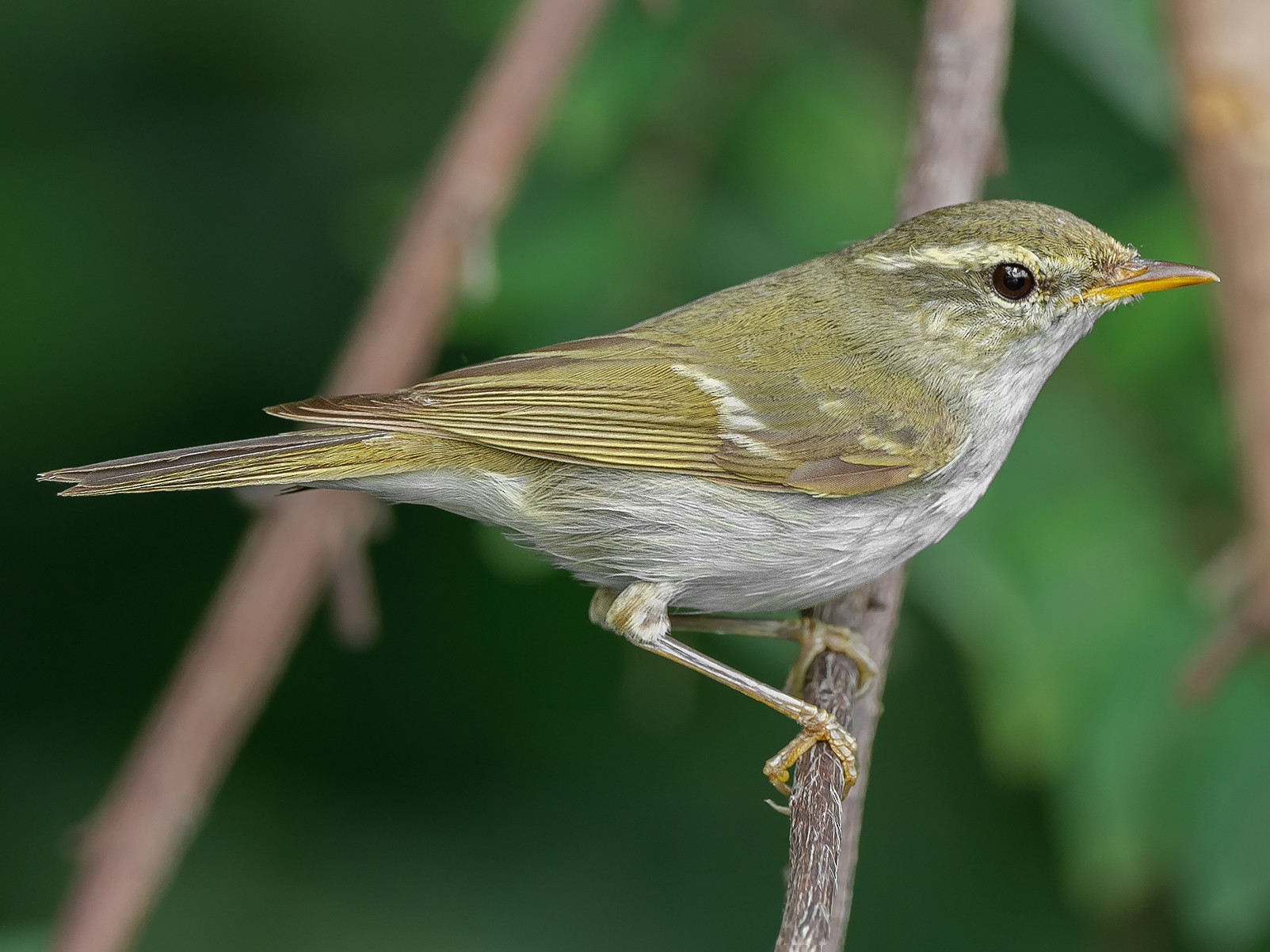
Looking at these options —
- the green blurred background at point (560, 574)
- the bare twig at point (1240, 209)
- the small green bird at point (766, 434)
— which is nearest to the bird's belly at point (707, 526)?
the small green bird at point (766, 434)

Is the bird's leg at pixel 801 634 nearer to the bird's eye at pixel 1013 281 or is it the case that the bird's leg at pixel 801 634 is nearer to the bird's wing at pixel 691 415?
the bird's wing at pixel 691 415

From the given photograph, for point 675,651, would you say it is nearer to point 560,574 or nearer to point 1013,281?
point 1013,281

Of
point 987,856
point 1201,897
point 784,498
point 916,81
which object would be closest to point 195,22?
point 916,81

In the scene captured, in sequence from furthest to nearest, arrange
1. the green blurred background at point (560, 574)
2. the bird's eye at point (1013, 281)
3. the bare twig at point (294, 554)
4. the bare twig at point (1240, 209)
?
the green blurred background at point (560, 574) → the bird's eye at point (1013, 281) → the bare twig at point (1240, 209) → the bare twig at point (294, 554)

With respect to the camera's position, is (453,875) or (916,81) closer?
(916,81)

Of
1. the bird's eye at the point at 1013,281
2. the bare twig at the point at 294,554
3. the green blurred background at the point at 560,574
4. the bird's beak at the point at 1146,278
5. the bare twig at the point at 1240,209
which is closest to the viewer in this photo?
the bare twig at the point at 294,554

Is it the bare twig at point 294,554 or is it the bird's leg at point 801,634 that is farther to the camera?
the bird's leg at point 801,634

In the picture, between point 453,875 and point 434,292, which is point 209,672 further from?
point 453,875
